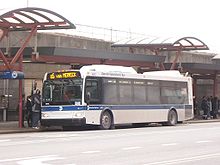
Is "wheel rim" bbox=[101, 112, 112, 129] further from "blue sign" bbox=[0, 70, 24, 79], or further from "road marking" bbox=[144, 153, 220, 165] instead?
"road marking" bbox=[144, 153, 220, 165]

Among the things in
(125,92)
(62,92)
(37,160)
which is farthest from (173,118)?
(37,160)

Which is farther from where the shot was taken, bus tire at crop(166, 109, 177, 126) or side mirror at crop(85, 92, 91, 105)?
bus tire at crop(166, 109, 177, 126)

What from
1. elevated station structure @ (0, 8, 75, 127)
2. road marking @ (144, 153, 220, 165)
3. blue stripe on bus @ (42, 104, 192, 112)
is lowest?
road marking @ (144, 153, 220, 165)

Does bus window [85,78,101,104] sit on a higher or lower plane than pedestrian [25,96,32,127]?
higher

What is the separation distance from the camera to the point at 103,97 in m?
26.2

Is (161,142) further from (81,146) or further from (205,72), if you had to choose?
(205,72)

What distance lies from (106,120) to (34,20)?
18.9 feet

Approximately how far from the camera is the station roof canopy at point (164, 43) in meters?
35.1

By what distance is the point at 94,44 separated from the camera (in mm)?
38781

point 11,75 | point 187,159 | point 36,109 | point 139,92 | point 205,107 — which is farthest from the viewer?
point 205,107

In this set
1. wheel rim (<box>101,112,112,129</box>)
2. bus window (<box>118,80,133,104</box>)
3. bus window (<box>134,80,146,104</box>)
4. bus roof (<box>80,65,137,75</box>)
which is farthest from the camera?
bus window (<box>134,80,146,104</box>)

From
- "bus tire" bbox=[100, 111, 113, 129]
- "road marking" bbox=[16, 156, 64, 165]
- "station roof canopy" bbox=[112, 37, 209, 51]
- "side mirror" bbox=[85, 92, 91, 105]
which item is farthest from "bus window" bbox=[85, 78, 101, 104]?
"road marking" bbox=[16, 156, 64, 165]

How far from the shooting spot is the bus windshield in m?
25.3

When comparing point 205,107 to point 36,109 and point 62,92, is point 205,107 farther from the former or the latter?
point 36,109
